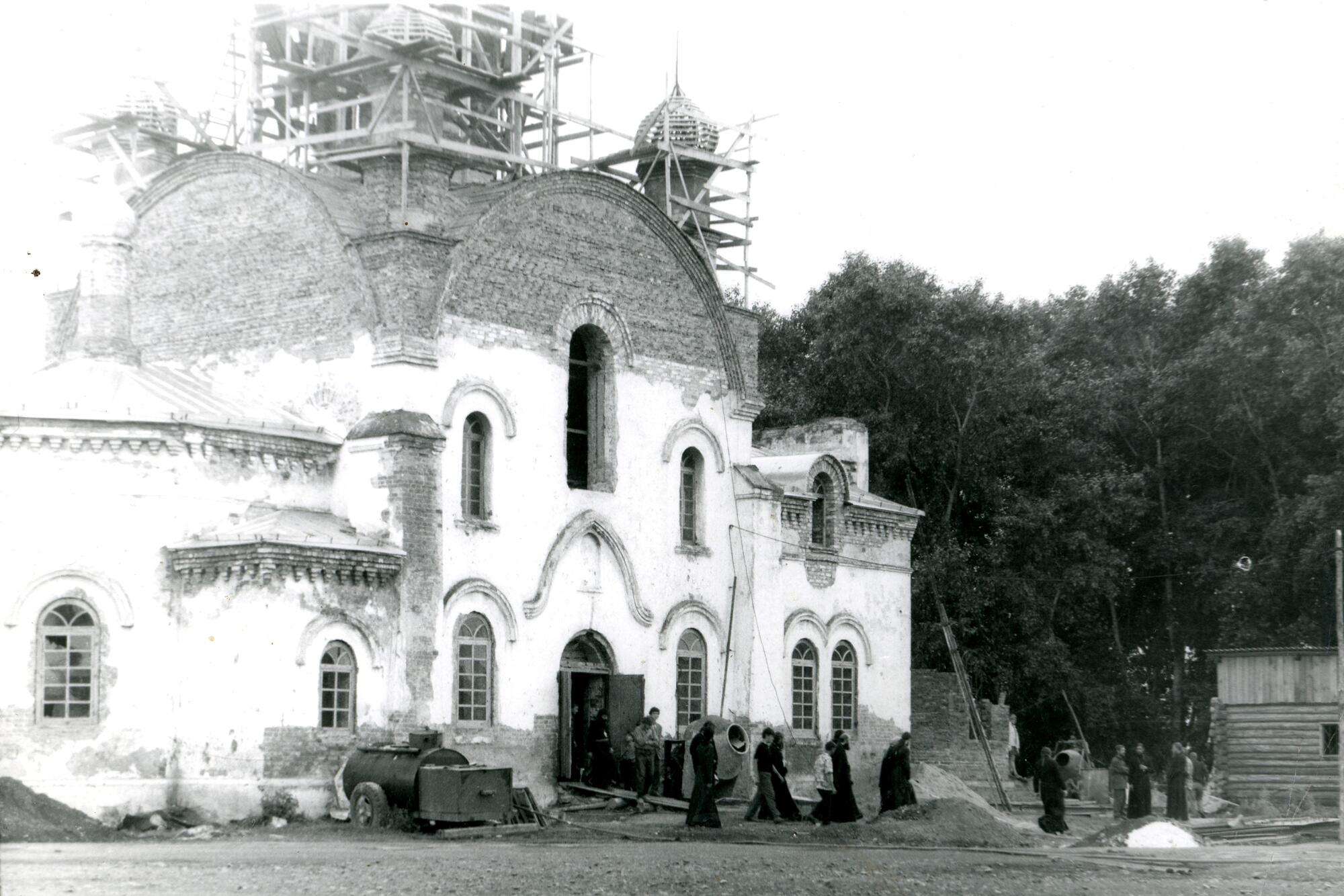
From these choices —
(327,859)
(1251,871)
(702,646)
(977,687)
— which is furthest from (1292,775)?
(327,859)

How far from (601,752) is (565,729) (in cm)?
81

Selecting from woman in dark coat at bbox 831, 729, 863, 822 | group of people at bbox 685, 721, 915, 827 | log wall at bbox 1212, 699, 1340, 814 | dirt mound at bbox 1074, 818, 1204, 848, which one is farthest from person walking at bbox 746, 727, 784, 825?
log wall at bbox 1212, 699, 1340, 814

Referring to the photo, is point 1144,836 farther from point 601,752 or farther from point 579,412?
point 579,412

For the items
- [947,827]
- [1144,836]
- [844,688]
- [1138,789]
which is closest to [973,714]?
[844,688]

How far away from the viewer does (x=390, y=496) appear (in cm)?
2394

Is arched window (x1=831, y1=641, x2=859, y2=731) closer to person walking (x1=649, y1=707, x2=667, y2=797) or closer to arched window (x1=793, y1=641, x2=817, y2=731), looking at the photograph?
arched window (x1=793, y1=641, x2=817, y2=731)

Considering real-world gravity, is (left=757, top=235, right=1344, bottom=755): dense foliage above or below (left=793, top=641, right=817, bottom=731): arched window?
above

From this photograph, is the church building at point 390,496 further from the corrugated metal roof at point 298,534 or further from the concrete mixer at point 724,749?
the concrete mixer at point 724,749

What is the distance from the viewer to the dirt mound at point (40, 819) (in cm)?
2012

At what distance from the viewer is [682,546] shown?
28.4m

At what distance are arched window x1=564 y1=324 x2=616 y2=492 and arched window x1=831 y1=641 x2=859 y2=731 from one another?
6.22 meters

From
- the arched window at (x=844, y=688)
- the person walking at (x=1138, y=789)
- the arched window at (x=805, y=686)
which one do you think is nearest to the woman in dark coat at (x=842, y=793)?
the person walking at (x=1138, y=789)

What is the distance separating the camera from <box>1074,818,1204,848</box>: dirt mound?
22188mm

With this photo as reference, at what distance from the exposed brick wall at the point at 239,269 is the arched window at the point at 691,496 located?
6379mm
